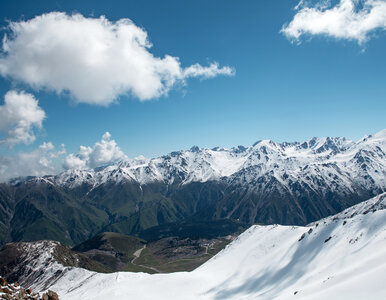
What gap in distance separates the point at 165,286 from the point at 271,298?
3544cm

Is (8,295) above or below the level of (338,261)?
above

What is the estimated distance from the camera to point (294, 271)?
221 ft

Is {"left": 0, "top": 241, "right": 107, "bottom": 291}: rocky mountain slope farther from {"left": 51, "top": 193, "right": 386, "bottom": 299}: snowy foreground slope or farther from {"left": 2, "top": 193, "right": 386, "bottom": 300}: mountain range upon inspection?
{"left": 51, "top": 193, "right": 386, "bottom": 299}: snowy foreground slope

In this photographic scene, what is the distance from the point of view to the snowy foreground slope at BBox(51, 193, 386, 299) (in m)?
40.8

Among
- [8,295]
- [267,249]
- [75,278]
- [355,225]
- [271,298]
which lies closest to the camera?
[8,295]

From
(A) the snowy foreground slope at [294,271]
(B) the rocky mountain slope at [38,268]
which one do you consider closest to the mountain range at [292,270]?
(A) the snowy foreground slope at [294,271]

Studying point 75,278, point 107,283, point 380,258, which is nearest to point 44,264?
point 75,278

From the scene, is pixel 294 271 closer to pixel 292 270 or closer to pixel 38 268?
pixel 292 270

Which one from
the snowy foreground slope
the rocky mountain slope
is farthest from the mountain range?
the rocky mountain slope

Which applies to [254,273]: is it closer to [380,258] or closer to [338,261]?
[338,261]

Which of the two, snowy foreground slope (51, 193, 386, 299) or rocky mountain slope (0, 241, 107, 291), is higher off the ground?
rocky mountain slope (0, 241, 107, 291)

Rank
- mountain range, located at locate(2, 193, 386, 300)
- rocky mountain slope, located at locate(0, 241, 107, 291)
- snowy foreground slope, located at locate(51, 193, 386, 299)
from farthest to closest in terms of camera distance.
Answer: rocky mountain slope, located at locate(0, 241, 107, 291)
mountain range, located at locate(2, 193, 386, 300)
snowy foreground slope, located at locate(51, 193, 386, 299)

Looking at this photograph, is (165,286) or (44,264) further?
(44,264)

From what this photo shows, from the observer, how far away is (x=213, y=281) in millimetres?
85812
